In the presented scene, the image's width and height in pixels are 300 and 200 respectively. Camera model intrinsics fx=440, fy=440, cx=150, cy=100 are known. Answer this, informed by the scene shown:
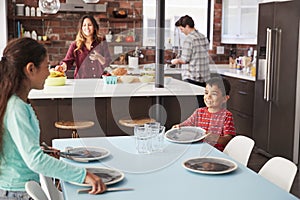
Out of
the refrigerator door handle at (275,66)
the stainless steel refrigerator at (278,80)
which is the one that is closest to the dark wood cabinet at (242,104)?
the stainless steel refrigerator at (278,80)

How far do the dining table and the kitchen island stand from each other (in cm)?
129

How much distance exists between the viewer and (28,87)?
1963mm

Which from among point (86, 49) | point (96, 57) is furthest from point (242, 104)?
point (86, 49)

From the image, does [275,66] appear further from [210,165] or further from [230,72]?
[210,165]

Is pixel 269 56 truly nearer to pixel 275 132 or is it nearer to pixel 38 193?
pixel 275 132

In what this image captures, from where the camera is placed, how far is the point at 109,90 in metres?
3.96

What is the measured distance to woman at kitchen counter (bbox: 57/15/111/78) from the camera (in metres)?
4.62

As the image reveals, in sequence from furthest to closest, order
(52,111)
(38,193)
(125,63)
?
(125,63) < (52,111) < (38,193)

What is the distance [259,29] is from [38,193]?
3.75 meters

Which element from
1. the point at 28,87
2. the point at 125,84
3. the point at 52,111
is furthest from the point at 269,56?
the point at 28,87

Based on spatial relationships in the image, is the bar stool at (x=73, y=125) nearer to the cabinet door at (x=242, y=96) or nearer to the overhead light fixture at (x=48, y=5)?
the overhead light fixture at (x=48, y=5)

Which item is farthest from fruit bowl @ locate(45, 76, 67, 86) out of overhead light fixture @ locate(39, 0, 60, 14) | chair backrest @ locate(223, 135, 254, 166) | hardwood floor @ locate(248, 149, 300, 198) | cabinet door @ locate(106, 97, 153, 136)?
hardwood floor @ locate(248, 149, 300, 198)

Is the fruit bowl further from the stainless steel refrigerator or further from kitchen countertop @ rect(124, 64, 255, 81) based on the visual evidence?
kitchen countertop @ rect(124, 64, 255, 81)

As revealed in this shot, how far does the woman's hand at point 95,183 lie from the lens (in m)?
1.84
